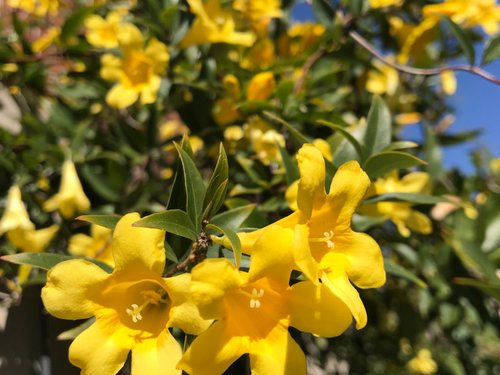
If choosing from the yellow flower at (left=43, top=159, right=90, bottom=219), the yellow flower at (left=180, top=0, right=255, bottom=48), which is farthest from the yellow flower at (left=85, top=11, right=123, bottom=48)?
the yellow flower at (left=43, top=159, right=90, bottom=219)

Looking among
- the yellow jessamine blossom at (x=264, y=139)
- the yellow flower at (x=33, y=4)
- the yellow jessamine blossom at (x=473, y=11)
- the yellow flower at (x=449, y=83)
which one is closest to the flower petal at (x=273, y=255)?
the yellow jessamine blossom at (x=264, y=139)

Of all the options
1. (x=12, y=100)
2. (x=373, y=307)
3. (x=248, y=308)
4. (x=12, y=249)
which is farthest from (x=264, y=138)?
(x=12, y=100)

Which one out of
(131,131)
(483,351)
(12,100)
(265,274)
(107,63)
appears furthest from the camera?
(483,351)

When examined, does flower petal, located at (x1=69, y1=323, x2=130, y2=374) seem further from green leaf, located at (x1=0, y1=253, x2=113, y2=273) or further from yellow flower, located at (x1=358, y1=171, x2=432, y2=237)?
yellow flower, located at (x1=358, y1=171, x2=432, y2=237)

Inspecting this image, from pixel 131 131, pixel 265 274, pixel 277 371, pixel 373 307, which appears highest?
pixel 265 274

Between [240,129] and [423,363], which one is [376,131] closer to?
[240,129]

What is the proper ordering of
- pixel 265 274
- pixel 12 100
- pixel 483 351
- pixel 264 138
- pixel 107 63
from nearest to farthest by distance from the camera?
pixel 265 274, pixel 264 138, pixel 107 63, pixel 12 100, pixel 483 351

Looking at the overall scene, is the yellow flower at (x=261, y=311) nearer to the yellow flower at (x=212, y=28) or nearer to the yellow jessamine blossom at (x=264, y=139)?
the yellow jessamine blossom at (x=264, y=139)

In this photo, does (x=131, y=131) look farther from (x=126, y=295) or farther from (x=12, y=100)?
(x=126, y=295)
